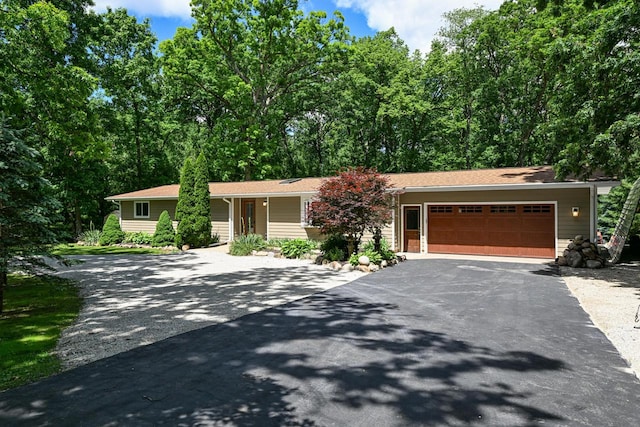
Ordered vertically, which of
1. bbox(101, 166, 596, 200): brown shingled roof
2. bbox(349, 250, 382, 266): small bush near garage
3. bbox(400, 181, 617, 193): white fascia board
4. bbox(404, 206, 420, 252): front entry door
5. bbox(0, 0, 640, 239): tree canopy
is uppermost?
bbox(0, 0, 640, 239): tree canopy

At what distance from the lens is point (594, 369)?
158 inches

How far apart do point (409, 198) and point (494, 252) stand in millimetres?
3680

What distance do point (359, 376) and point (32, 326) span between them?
17.1 ft

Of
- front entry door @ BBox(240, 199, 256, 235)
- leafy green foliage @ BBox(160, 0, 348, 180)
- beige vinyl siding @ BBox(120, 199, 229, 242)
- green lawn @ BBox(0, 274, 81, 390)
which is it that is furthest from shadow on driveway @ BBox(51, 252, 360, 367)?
leafy green foliage @ BBox(160, 0, 348, 180)

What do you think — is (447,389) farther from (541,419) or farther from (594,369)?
(594,369)

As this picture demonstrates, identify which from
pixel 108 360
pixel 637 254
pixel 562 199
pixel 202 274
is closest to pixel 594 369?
pixel 108 360

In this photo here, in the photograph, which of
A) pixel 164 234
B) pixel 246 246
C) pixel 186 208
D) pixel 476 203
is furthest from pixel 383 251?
pixel 164 234

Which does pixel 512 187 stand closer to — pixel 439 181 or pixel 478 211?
pixel 478 211

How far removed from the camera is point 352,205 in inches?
457

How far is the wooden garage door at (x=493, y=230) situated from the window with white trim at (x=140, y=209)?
16090mm

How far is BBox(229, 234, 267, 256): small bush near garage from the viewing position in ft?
50.2

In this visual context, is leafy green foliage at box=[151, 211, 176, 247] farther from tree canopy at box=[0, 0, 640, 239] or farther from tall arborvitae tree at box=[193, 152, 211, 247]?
tree canopy at box=[0, 0, 640, 239]

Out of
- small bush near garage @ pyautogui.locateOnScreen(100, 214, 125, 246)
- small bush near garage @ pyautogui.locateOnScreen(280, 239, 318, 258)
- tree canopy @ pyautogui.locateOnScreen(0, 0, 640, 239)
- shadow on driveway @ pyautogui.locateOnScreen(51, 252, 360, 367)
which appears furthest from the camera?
tree canopy @ pyautogui.locateOnScreen(0, 0, 640, 239)

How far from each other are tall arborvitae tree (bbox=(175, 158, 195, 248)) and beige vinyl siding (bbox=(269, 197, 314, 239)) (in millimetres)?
3793
